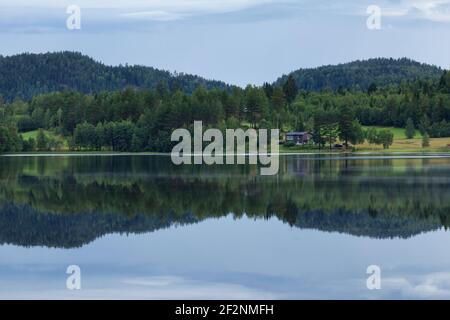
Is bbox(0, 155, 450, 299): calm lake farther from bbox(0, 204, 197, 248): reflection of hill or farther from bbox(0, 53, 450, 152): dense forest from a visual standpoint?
bbox(0, 53, 450, 152): dense forest

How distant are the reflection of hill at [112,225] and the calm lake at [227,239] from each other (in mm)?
45

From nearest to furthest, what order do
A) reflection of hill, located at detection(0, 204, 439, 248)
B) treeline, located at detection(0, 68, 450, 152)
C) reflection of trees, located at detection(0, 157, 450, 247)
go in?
reflection of hill, located at detection(0, 204, 439, 248) → reflection of trees, located at detection(0, 157, 450, 247) → treeline, located at detection(0, 68, 450, 152)

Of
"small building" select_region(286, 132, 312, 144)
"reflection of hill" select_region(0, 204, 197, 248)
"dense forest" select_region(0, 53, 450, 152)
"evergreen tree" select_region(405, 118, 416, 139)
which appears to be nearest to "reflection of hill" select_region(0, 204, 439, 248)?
"reflection of hill" select_region(0, 204, 197, 248)

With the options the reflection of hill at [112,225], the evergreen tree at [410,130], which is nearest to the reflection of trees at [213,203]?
the reflection of hill at [112,225]

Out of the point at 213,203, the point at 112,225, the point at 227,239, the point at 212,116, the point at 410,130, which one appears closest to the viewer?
the point at 227,239

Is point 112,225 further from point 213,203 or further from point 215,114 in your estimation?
point 215,114

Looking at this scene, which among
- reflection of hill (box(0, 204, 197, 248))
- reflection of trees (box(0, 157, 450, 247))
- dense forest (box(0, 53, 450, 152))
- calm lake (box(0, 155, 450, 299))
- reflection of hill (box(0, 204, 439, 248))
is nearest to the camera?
calm lake (box(0, 155, 450, 299))

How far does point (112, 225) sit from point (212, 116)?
99778 mm

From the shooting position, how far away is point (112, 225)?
32719mm

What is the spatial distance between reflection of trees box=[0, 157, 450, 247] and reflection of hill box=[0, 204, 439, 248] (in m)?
0.04

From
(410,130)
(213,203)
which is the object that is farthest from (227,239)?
(410,130)

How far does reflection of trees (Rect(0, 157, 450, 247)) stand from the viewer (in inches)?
1254

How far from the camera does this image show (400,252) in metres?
25.9
